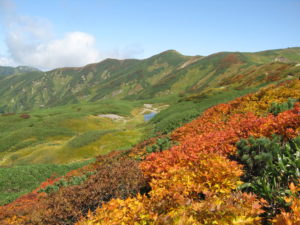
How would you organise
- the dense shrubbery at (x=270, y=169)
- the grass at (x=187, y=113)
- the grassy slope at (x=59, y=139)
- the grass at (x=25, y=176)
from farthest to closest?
the grassy slope at (x=59, y=139)
the grass at (x=187, y=113)
the grass at (x=25, y=176)
the dense shrubbery at (x=270, y=169)

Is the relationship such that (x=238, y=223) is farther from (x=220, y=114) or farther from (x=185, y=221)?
(x=220, y=114)

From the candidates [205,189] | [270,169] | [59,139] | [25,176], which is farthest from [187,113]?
[59,139]

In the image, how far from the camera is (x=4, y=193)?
82.6ft

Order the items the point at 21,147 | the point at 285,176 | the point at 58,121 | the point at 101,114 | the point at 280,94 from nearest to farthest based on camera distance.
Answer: the point at 285,176 → the point at 280,94 → the point at 21,147 → the point at 58,121 → the point at 101,114

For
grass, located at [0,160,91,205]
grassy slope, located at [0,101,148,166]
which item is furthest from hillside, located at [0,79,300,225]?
grassy slope, located at [0,101,148,166]

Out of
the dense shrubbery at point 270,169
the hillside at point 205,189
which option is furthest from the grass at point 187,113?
the dense shrubbery at point 270,169

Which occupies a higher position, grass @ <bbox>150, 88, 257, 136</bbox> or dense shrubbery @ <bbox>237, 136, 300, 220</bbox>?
dense shrubbery @ <bbox>237, 136, 300, 220</bbox>

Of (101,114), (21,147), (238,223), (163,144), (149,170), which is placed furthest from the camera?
(101,114)

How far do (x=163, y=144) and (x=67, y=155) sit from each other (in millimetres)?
34882

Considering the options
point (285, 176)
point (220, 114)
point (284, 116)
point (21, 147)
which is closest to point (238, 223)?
point (285, 176)

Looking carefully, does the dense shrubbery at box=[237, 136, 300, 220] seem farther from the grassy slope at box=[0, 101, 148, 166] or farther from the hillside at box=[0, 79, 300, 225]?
the grassy slope at box=[0, 101, 148, 166]

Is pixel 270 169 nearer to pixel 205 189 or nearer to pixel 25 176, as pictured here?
pixel 205 189

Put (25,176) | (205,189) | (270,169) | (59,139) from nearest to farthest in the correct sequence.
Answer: (205,189) → (270,169) → (25,176) → (59,139)

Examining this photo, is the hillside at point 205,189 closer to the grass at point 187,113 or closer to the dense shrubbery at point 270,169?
the dense shrubbery at point 270,169
